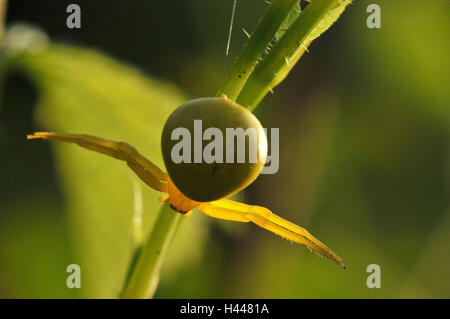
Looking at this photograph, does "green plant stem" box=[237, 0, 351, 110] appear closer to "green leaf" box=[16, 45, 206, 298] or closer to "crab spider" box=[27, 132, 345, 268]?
"crab spider" box=[27, 132, 345, 268]

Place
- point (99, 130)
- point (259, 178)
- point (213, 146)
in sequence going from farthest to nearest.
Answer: point (259, 178) → point (99, 130) → point (213, 146)

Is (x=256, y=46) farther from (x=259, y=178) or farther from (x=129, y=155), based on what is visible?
(x=259, y=178)

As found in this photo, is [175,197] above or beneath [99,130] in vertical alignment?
beneath

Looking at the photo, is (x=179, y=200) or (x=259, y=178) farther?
(x=259, y=178)

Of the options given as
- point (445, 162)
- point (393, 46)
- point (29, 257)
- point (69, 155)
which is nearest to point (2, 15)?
point (69, 155)

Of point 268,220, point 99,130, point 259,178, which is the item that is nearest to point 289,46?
point 268,220

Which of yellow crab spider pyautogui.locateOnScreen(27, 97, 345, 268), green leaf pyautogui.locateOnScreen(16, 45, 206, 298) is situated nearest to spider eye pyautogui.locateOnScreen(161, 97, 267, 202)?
yellow crab spider pyautogui.locateOnScreen(27, 97, 345, 268)
